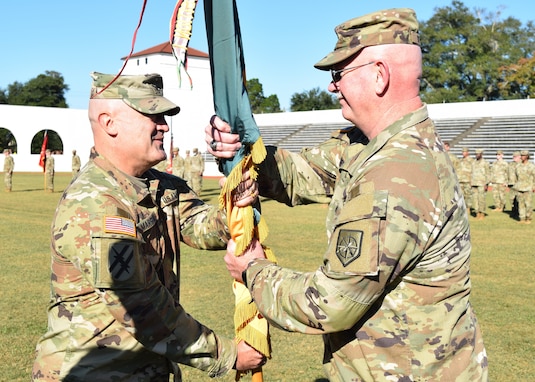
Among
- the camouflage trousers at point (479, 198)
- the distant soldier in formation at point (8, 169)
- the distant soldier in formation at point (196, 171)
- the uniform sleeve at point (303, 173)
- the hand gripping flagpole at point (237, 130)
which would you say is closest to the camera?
the hand gripping flagpole at point (237, 130)

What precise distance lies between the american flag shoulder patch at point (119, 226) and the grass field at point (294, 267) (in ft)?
10.4

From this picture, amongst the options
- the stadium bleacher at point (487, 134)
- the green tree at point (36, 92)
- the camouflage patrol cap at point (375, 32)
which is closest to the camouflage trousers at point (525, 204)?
the stadium bleacher at point (487, 134)

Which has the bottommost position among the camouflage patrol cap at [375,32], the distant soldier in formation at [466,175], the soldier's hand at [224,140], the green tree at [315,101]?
the distant soldier in formation at [466,175]

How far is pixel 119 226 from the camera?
2.73 meters

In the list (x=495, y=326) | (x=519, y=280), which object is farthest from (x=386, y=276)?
(x=519, y=280)

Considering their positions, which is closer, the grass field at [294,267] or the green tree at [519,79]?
the grass field at [294,267]

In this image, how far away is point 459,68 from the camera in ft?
187

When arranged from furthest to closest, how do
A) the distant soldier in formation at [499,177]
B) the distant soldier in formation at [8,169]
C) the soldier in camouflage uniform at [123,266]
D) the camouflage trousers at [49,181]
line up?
the camouflage trousers at [49,181]
the distant soldier in formation at [8,169]
the distant soldier in formation at [499,177]
the soldier in camouflage uniform at [123,266]

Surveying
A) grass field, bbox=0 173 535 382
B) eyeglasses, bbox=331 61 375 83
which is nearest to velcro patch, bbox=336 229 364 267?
eyeglasses, bbox=331 61 375 83

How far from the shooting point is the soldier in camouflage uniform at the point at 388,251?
230 cm

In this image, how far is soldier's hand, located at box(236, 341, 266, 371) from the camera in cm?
312

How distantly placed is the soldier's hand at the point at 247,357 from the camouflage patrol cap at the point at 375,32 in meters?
1.44

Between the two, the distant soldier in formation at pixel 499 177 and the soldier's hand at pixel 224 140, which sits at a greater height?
the soldier's hand at pixel 224 140

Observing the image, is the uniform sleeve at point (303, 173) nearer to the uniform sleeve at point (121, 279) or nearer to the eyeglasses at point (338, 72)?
the eyeglasses at point (338, 72)
